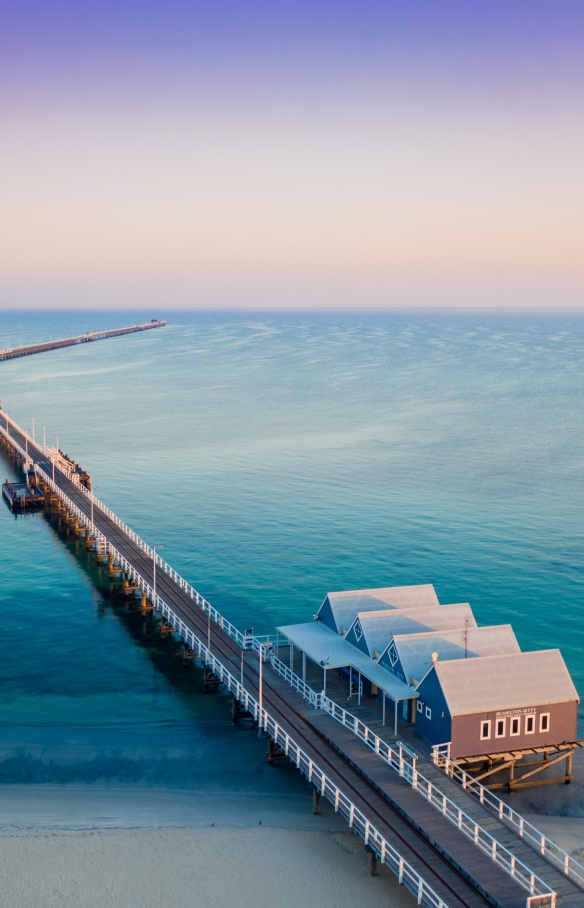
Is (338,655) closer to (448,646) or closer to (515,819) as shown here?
(448,646)

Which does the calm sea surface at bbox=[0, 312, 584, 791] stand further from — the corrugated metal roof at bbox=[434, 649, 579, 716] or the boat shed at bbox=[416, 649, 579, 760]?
the corrugated metal roof at bbox=[434, 649, 579, 716]

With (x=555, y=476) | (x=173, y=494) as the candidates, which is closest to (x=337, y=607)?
(x=173, y=494)

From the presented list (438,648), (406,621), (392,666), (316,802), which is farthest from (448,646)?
(316,802)

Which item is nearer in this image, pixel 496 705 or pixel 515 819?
pixel 515 819

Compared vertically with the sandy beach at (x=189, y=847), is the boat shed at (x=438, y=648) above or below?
above

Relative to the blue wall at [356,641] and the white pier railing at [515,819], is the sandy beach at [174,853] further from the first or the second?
the blue wall at [356,641]

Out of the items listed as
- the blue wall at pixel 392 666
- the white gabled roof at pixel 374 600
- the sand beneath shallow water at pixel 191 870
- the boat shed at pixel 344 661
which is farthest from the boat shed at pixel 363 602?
the sand beneath shallow water at pixel 191 870

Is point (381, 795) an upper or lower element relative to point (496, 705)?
lower

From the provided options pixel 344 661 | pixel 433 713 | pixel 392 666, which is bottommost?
pixel 433 713
